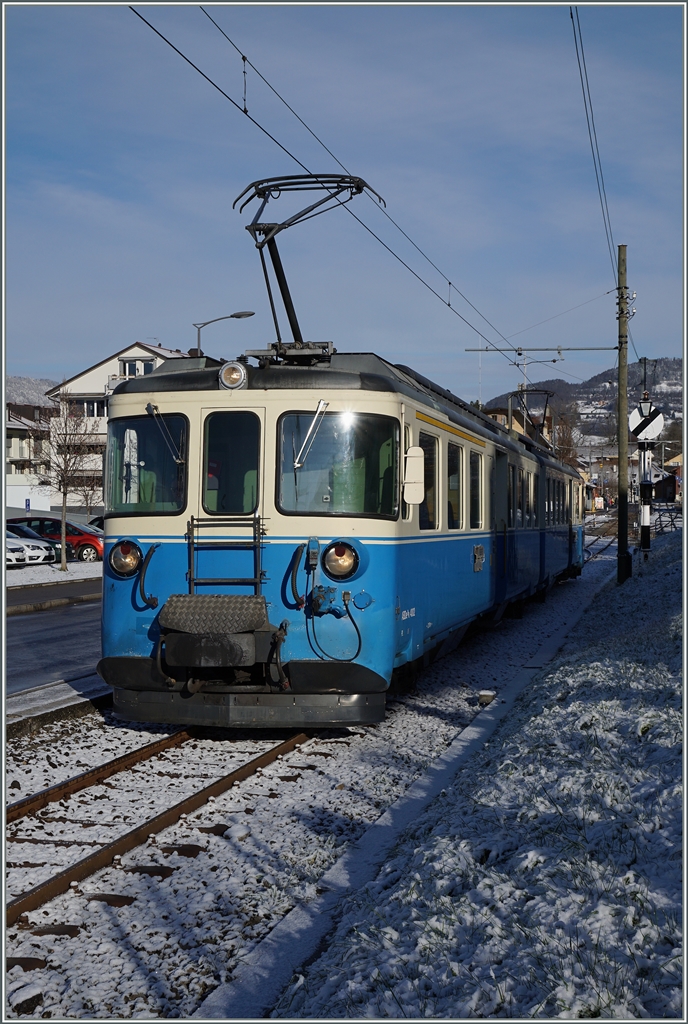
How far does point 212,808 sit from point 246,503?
2416mm

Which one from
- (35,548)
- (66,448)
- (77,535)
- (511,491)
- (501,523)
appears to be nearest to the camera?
(501,523)

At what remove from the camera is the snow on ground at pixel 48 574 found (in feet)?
82.4

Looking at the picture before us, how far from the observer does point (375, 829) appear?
602cm

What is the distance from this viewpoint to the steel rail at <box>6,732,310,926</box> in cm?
468

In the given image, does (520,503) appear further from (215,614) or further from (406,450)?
(215,614)

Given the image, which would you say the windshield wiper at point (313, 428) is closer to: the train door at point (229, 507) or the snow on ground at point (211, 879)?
the train door at point (229, 507)

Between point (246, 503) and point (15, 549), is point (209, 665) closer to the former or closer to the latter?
point (246, 503)

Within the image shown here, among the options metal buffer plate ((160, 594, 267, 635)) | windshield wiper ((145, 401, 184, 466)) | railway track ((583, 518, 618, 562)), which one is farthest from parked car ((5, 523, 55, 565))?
metal buffer plate ((160, 594, 267, 635))

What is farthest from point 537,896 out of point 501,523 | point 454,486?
point 501,523

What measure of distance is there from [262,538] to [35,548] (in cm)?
2595

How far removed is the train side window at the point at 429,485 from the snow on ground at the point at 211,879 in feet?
6.38

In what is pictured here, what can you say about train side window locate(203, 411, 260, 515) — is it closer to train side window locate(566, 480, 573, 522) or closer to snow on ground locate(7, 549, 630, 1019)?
snow on ground locate(7, 549, 630, 1019)

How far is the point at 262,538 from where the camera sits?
7.49 meters

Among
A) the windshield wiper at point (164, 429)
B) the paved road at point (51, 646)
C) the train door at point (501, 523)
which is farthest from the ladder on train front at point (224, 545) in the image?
the train door at point (501, 523)
